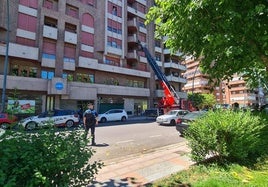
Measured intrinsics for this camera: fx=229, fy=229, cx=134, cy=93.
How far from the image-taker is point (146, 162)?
22.6 ft

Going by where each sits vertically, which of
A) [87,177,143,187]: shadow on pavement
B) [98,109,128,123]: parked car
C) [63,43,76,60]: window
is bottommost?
[87,177,143,187]: shadow on pavement

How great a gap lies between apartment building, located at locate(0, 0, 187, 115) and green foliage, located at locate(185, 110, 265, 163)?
16322 millimetres

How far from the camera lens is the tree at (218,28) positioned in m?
5.91

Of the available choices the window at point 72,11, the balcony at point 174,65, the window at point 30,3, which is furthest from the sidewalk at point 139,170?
the balcony at point 174,65

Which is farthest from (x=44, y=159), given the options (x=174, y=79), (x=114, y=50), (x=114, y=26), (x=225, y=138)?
(x=174, y=79)

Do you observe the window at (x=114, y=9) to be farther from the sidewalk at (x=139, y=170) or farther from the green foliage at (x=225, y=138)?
the green foliage at (x=225, y=138)

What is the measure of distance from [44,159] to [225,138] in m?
4.75

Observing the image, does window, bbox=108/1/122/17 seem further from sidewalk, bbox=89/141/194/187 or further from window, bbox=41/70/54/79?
sidewalk, bbox=89/141/194/187

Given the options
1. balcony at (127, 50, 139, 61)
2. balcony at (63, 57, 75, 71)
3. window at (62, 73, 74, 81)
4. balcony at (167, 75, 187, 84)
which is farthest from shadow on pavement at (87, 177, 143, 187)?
balcony at (167, 75, 187, 84)

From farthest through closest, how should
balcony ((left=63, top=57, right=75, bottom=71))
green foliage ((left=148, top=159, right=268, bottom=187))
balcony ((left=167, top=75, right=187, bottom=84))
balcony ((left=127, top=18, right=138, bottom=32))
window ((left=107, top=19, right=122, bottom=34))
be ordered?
balcony ((left=167, top=75, right=187, bottom=84)) < balcony ((left=127, top=18, right=138, bottom=32)) < window ((left=107, top=19, right=122, bottom=34)) < balcony ((left=63, top=57, right=75, bottom=71)) < green foliage ((left=148, top=159, right=268, bottom=187))

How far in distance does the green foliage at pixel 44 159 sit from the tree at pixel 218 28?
15.4 feet

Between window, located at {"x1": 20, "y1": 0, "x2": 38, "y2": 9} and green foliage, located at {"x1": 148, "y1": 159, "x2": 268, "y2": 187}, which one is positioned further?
window, located at {"x1": 20, "y1": 0, "x2": 38, "y2": 9}

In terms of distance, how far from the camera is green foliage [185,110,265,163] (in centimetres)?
591

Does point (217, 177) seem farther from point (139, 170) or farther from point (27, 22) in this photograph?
point (27, 22)
